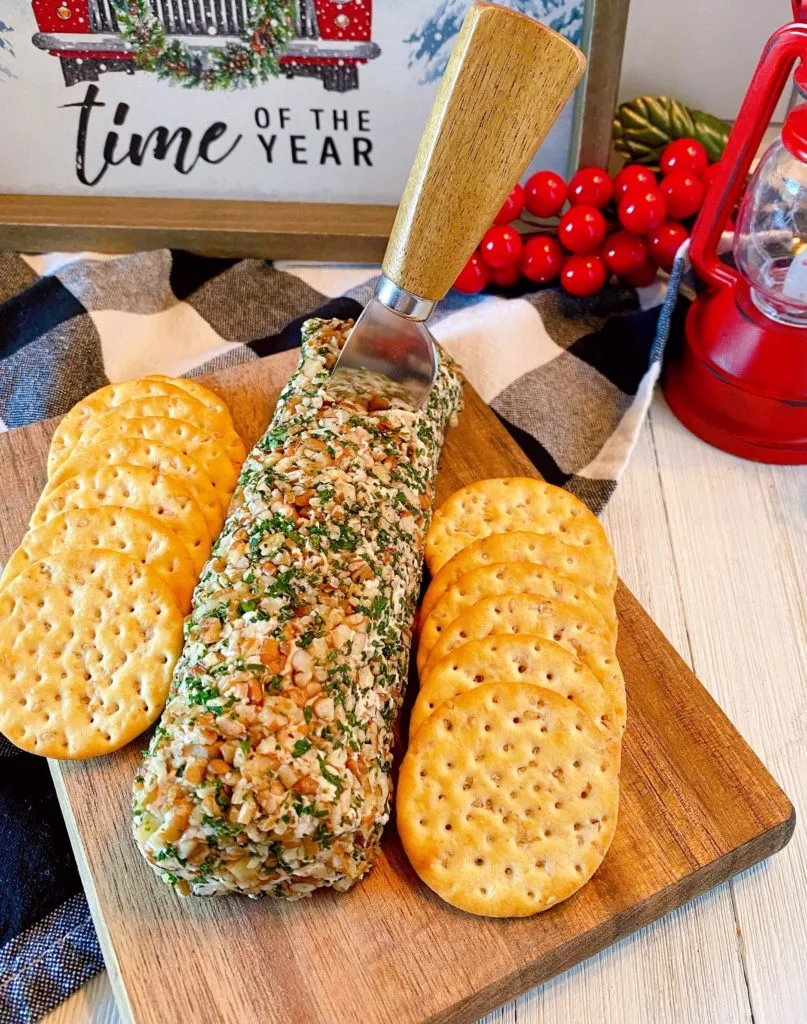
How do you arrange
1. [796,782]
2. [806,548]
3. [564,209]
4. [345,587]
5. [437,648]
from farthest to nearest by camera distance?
1. [564,209]
2. [806,548]
3. [796,782]
4. [437,648]
5. [345,587]

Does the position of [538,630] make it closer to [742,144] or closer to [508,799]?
[508,799]

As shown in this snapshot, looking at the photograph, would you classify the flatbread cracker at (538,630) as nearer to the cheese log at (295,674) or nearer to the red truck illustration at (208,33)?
the cheese log at (295,674)

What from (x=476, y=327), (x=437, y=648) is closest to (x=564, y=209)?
(x=476, y=327)

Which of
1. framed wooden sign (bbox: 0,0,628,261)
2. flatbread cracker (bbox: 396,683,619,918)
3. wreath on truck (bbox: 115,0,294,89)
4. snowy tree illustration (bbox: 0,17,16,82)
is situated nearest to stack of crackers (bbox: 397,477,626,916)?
flatbread cracker (bbox: 396,683,619,918)

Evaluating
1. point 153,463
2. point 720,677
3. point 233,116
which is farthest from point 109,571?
point 233,116

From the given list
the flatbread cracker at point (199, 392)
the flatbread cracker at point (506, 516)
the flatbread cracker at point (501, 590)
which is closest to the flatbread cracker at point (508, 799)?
the flatbread cracker at point (501, 590)

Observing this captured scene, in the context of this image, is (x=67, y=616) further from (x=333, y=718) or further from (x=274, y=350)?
(x=274, y=350)

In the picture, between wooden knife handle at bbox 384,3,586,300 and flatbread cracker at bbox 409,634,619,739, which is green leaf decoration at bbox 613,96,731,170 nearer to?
wooden knife handle at bbox 384,3,586,300

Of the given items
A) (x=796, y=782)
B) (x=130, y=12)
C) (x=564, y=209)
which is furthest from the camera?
(x=564, y=209)
